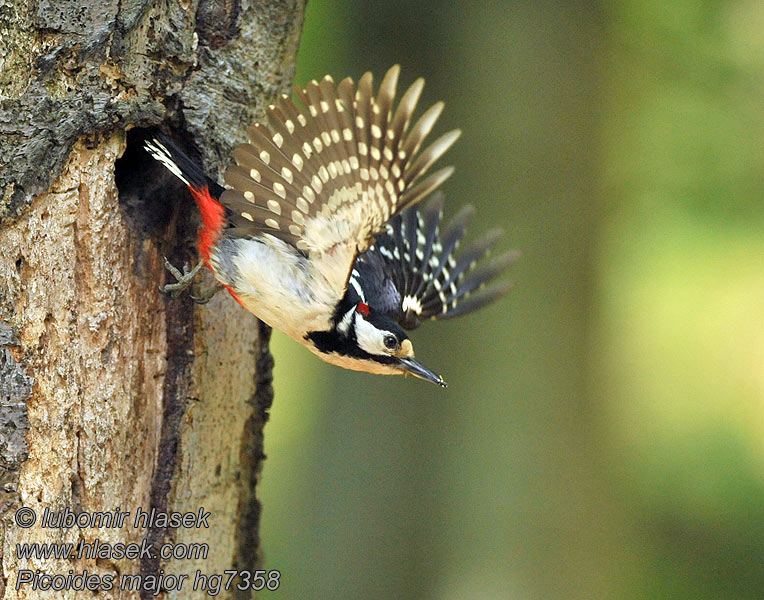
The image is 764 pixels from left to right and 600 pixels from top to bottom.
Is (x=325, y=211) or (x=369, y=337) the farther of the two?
(x=369, y=337)

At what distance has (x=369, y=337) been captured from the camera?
2795 mm

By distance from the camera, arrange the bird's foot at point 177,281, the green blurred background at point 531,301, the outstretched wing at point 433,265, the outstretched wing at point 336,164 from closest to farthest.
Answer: the outstretched wing at point 336,164 → the bird's foot at point 177,281 → the outstretched wing at point 433,265 → the green blurred background at point 531,301

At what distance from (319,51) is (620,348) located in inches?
110

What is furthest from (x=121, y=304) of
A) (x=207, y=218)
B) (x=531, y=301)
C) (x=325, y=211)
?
(x=531, y=301)

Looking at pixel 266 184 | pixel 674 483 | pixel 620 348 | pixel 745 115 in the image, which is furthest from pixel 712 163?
pixel 266 184

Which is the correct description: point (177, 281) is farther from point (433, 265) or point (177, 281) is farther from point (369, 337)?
point (433, 265)

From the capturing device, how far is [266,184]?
8.04 ft

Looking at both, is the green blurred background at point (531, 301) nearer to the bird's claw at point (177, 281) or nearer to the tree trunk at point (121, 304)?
the tree trunk at point (121, 304)

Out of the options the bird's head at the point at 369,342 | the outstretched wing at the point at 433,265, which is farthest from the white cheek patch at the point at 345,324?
the outstretched wing at the point at 433,265

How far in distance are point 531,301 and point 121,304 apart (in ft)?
10.3

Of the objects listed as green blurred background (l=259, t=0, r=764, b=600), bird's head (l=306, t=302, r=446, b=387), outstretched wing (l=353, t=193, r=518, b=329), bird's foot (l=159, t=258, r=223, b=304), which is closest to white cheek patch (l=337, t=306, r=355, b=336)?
bird's head (l=306, t=302, r=446, b=387)

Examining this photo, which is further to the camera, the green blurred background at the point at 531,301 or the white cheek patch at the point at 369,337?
the green blurred background at the point at 531,301

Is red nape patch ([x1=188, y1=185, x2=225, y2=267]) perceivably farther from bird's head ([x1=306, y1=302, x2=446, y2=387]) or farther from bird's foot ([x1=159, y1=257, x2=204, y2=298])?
bird's head ([x1=306, y1=302, x2=446, y2=387])

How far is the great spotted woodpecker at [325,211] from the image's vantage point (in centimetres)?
236
